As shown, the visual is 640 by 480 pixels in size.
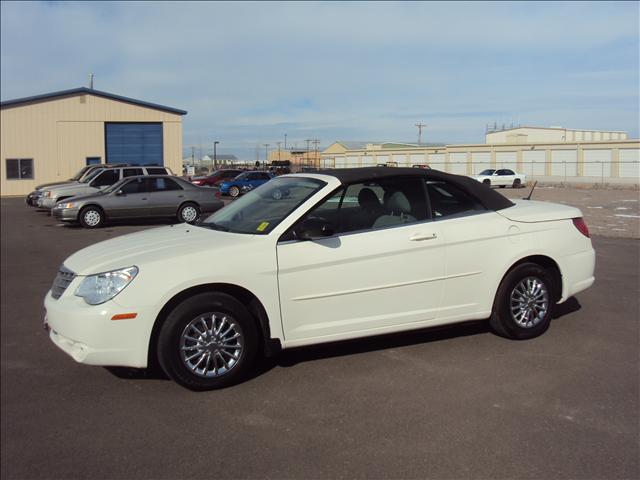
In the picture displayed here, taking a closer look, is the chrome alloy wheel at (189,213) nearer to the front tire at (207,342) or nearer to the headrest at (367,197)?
the headrest at (367,197)

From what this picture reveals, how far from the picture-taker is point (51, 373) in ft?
15.7

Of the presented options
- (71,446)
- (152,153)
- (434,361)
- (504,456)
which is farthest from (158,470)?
(152,153)

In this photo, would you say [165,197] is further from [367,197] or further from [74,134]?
[74,134]

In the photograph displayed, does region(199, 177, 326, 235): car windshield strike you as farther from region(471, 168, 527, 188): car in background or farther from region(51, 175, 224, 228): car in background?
region(471, 168, 527, 188): car in background

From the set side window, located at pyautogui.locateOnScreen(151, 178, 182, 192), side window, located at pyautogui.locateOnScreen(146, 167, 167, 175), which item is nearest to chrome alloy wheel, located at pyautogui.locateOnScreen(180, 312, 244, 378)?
side window, located at pyautogui.locateOnScreen(151, 178, 182, 192)

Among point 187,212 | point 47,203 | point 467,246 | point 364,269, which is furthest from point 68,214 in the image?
point 467,246

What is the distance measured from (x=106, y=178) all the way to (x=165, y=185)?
464 centimetres

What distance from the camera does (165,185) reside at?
58.7 feet

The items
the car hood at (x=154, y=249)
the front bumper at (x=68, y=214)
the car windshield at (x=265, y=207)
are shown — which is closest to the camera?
the car hood at (x=154, y=249)

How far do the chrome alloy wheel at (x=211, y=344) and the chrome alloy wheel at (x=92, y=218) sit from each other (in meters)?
13.6

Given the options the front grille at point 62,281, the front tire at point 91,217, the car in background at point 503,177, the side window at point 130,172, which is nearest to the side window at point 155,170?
the side window at point 130,172

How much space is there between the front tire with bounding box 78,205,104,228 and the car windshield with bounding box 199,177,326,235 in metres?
12.1

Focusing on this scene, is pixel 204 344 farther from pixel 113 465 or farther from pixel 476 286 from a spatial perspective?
pixel 476 286

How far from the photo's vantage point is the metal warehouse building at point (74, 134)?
37.8 meters
